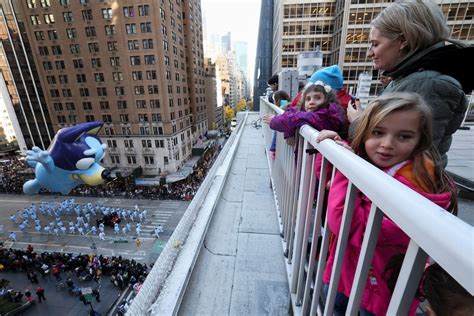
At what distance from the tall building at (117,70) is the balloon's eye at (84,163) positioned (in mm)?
17815

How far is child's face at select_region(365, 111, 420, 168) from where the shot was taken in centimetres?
120

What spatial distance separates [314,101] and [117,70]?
3070cm

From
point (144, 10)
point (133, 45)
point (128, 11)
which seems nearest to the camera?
point (144, 10)

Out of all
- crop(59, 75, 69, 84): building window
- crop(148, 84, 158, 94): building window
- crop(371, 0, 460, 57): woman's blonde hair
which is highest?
crop(59, 75, 69, 84): building window

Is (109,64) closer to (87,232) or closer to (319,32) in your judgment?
(87,232)

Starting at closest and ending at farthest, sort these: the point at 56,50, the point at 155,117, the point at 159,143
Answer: the point at 56,50
the point at 155,117
the point at 159,143

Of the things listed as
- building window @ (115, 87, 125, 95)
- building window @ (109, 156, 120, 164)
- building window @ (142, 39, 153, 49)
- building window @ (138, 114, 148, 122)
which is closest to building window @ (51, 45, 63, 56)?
building window @ (115, 87, 125, 95)

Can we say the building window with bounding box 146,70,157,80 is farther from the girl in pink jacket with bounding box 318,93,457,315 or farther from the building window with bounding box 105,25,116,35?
the girl in pink jacket with bounding box 318,93,457,315

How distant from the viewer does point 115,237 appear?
56.5ft

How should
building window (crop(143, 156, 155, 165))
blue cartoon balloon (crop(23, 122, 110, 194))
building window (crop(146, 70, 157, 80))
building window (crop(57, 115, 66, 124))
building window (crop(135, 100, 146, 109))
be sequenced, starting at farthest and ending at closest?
building window (crop(57, 115, 66, 124)) → building window (crop(143, 156, 155, 165)) → building window (crop(135, 100, 146, 109)) → building window (crop(146, 70, 157, 80)) → blue cartoon balloon (crop(23, 122, 110, 194))

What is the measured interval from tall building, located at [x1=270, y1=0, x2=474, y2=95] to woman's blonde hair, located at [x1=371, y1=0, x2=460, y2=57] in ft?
104

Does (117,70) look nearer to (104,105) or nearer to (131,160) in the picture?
(104,105)

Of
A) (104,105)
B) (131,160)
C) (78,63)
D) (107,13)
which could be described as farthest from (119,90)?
(131,160)

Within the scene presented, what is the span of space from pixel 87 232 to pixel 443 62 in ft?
74.2
